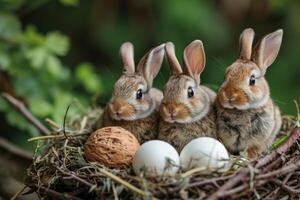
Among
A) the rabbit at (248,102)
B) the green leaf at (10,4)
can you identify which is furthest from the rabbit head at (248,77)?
the green leaf at (10,4)

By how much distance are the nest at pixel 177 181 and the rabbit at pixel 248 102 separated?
0.15 meters

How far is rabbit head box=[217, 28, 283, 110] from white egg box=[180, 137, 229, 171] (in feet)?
0.80

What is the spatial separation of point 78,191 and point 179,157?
0.29 metres

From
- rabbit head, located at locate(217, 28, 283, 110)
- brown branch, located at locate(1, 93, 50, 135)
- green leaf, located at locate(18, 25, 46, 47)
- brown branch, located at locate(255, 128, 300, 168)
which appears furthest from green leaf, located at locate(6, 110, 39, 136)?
brown branch, located at locate(255, 128, 300, 168)

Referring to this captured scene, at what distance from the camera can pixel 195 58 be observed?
7.02 ft

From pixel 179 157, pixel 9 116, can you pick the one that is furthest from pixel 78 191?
pixel 9 116

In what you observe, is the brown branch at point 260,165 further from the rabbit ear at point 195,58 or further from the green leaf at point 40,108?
the green leaf at point 40,108

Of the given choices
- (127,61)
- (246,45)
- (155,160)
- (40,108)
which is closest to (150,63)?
(127,61)

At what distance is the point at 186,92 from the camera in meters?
2.09

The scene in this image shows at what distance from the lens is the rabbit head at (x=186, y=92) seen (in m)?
2.08

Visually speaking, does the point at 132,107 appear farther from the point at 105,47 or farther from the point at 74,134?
the point at 105,47

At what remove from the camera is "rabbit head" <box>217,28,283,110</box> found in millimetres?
2070

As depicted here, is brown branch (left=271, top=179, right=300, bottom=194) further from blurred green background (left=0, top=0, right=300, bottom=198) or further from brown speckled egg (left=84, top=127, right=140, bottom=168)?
blurred green background (left=0, top=0, right=300, bottom=198)

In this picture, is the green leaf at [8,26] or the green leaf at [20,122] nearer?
the green leaf at [20,122]
